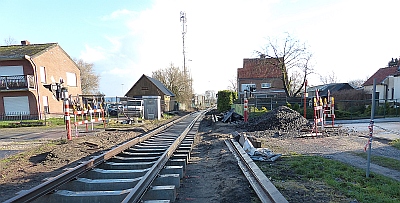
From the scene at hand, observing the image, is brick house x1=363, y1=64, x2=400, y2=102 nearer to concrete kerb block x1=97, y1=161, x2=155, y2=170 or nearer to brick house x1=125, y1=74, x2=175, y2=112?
brick house x1=125, y1=74, x2=175, y2=112

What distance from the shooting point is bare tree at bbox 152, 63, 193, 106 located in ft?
160

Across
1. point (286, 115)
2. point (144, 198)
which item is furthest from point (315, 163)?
point (286, 115)

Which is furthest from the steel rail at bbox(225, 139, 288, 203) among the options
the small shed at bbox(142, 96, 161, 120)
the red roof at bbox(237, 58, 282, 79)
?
the red roof at bbox(237, 58, 282, 79)

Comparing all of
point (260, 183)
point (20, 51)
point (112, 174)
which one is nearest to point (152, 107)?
point (20, 51)

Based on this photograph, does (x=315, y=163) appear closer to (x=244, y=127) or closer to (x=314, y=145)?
(x=314, y=145)

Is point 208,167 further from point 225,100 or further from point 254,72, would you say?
point 254,72

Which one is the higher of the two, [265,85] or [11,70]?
[11,70]

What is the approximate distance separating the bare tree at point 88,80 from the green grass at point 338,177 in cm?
5539

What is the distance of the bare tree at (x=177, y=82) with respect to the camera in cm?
4881

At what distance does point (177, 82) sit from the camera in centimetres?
4881

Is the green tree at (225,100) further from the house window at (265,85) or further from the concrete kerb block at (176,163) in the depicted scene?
the concrete kerb block at (176,163)

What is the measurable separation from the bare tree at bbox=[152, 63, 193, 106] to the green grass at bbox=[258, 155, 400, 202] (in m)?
43.4

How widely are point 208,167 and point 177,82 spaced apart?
43307mm

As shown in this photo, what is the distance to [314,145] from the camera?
806 centimetres
